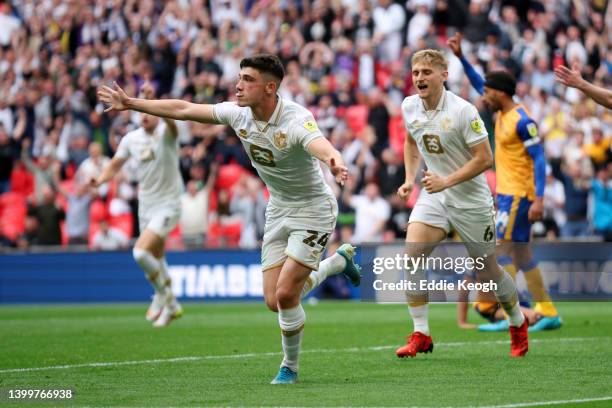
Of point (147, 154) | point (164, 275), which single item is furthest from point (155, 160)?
point (164, 275)

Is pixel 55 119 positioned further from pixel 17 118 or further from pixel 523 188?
pixel 523 188

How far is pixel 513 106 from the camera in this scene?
13234 mm

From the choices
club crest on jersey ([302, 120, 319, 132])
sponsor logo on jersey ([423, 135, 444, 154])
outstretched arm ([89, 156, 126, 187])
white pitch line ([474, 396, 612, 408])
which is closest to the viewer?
white pitch line ([474, 396, 612, 408])

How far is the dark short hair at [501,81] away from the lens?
13060mm

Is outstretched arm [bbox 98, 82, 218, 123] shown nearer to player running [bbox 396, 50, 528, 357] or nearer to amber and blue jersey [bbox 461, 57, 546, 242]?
player running [bbox 396, 50, 528, 357]

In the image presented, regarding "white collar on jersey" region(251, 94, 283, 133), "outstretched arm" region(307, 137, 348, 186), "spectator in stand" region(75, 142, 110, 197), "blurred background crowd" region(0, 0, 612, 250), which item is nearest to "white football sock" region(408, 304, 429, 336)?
"white collar on jersey" region(251, 94, 283, 133)

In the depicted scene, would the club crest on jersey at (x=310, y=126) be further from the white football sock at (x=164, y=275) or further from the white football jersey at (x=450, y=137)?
the white football sock at (x=164, y=275)

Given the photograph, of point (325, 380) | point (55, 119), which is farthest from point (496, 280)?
point (55, 119)

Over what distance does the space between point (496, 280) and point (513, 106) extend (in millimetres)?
2944

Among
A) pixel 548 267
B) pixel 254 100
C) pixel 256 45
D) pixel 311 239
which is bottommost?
pixel 548 267

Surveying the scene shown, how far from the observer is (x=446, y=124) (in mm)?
10750

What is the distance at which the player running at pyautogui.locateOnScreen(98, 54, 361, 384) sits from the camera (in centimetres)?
923

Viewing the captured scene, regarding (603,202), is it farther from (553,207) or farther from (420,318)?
(420,318)

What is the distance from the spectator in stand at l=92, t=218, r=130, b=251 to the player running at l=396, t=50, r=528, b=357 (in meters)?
12.3
